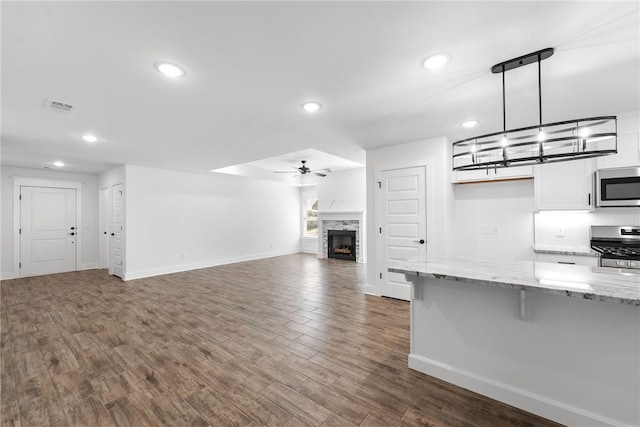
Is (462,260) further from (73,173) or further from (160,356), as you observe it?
(73,173)

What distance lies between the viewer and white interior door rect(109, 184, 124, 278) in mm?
5840

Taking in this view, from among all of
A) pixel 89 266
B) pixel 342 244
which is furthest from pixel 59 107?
pixel 342 244

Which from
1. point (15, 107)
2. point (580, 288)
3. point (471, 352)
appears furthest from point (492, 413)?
point (15, 107)

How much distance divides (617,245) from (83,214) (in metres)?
10.6

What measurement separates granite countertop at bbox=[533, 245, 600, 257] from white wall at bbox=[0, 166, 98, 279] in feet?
32.1

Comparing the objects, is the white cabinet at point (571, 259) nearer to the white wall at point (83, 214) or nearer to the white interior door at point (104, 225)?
the white interior door at point (104, 225)

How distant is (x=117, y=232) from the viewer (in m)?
6.05

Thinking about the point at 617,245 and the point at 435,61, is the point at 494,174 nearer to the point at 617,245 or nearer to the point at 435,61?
the point at 617,245

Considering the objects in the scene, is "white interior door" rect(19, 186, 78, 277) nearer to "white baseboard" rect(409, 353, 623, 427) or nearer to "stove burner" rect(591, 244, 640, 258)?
"white baseboard" rect(409, 353, 623, 427)

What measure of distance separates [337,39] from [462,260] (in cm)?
207

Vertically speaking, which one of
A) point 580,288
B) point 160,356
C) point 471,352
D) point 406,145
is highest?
point 406,145

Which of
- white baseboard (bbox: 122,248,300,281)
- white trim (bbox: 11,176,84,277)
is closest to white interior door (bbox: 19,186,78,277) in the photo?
white trim (bbox: 11,176,84,277)

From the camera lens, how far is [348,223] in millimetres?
8156

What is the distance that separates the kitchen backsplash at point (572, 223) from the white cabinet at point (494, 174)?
0.64 meters
